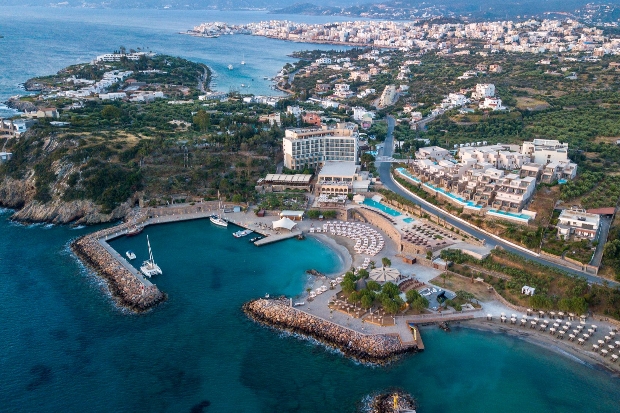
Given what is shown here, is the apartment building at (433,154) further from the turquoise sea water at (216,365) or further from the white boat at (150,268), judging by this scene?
the white boat at (150,268)

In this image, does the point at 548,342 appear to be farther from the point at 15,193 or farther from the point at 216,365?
the point at 15,193

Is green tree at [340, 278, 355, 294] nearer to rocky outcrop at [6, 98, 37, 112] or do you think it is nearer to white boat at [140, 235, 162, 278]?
white boat at [140, 235, 162, 278]

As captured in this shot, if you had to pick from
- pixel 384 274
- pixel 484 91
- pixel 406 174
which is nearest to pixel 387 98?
pixel 484 91

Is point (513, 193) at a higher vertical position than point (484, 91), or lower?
lower

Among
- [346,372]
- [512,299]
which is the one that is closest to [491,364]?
[512,299]

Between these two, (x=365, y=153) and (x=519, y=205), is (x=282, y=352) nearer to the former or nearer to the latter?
(x=519, y=205)

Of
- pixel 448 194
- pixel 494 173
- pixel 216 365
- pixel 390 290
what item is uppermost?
pixel 494 173

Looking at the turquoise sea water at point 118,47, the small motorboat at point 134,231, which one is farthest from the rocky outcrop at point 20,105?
the small motorboat at point 134,231
